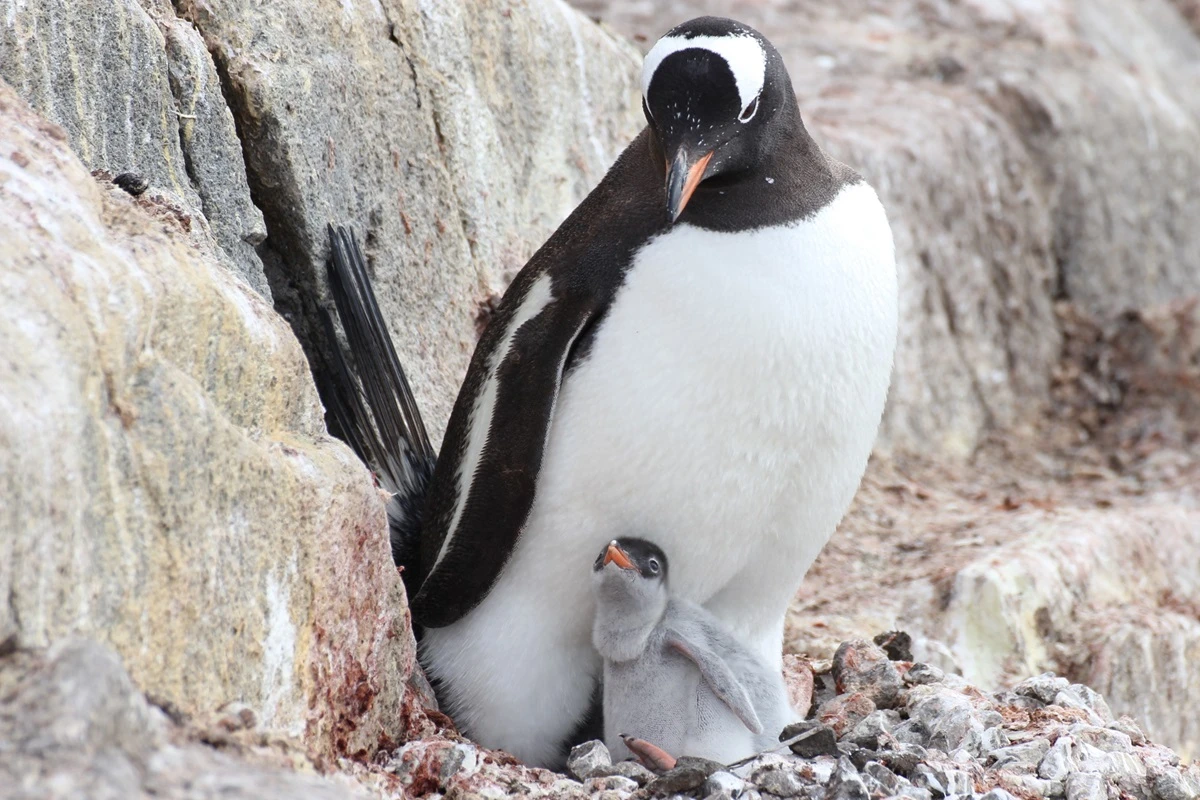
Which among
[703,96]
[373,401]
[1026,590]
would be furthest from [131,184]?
[1026,590]

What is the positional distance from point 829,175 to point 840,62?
500cm

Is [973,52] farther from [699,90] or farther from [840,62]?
[699,90]

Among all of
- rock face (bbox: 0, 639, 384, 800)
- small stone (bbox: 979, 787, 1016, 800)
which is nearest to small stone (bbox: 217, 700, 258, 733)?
rock face (bbox: 0, 639, 384, 800)

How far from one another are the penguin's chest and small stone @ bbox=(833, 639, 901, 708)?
568 mm

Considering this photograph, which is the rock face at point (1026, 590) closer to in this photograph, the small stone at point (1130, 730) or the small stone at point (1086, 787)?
the small stone at point (1130, 730)

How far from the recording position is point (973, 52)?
869cm

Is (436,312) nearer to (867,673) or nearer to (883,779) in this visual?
(867,673)

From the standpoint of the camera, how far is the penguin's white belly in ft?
11.5

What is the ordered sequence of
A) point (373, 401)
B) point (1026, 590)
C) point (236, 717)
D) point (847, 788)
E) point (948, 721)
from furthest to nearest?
point (1026, 590)
point (373, 401)
point (948, 721)
point (847, 788)
point (236, 717)

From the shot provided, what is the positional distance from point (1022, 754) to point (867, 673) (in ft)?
2.25

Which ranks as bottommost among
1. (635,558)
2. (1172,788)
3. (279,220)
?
(1172,788)

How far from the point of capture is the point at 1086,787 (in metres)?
3.35

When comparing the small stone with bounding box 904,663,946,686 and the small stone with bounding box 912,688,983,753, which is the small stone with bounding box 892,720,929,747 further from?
the small stone with bounding box 904,663,946,686

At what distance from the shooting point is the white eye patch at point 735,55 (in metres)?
3.36
